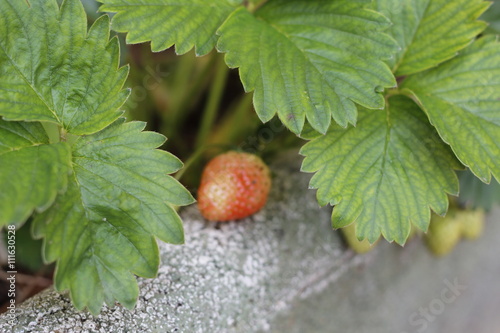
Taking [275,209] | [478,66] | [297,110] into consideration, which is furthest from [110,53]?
[478,66]

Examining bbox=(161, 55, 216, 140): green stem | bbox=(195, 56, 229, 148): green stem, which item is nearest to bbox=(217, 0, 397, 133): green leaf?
bbox=(195, 56, 229, 148): green stem

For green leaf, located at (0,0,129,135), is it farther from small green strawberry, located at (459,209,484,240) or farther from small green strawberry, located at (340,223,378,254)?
small green strawberry, located at (459,209,484,240)

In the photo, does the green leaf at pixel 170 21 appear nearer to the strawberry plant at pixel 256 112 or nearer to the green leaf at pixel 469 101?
the strawberry plant at pixel 256 112

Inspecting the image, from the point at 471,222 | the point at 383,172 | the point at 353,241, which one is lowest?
the point at 471,222

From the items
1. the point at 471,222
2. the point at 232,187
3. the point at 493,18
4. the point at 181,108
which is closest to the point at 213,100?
the point at 181,108

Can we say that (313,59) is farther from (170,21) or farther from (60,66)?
(60,66)

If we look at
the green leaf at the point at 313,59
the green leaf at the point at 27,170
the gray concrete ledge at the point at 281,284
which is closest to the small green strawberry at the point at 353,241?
the gray concrete ledge at the point at 281,284
